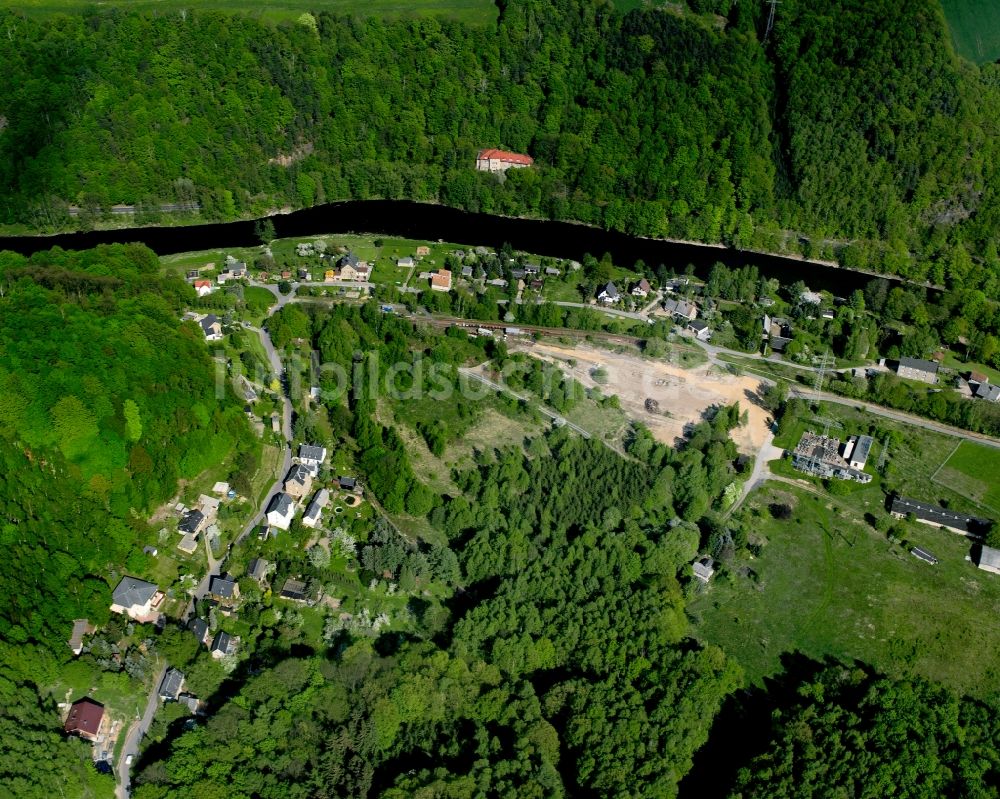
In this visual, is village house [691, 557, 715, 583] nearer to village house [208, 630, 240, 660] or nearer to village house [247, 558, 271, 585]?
village house [247, 558, 271, 585]

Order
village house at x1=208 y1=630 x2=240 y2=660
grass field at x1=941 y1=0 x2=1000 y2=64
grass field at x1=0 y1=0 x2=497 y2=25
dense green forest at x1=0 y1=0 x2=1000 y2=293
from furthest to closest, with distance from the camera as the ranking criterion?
grass field at x1=0 y1=0 x2=497 y2=25, grass field at x1=941 y1=0 x2=1000 y2=64, dense green forest at x1=0 y1=0 x2=1000 y2=293, village house at x1=208 y1=630 x2=240 y2=660

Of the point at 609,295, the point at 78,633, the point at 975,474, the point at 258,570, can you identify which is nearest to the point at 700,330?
the point at 609,295

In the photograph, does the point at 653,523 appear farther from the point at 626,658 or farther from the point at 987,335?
the point at 987,335

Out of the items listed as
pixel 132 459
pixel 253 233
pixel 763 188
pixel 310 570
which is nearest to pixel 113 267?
pixel 253 233

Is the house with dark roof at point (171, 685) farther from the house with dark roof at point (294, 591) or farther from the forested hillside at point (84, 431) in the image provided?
the house with dark roof at point (294, 591)

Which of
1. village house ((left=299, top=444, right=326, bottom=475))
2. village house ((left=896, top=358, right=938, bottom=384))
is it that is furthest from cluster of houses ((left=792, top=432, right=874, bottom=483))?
village house ((left=299, top=444, right=326, bottom=475))

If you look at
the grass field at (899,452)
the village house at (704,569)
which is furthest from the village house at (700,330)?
the village house at (704,569)
